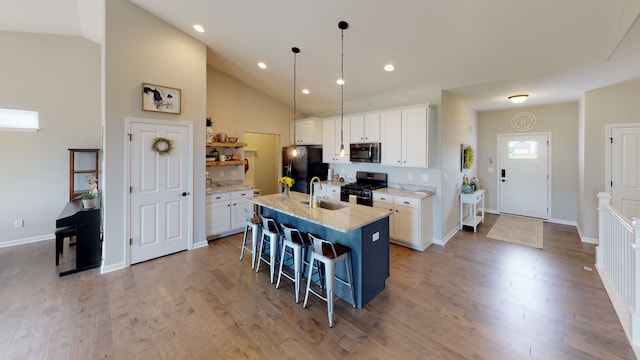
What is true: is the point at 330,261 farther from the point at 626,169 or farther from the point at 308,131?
the point at 626,169

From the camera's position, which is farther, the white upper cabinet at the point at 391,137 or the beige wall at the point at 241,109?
the beige wall at the point at 241,109

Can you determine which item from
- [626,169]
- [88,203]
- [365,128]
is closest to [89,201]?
[88,203]

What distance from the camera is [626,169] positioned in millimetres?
4293

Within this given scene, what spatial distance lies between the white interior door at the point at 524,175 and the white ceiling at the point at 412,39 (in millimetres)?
1395

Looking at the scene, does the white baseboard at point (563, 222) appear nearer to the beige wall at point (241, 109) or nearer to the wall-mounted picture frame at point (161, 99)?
the beige wall at point (241, 109)

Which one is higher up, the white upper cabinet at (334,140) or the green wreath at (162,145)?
the white upper cabinet at (334,140)

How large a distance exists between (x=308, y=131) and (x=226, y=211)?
2.64 m

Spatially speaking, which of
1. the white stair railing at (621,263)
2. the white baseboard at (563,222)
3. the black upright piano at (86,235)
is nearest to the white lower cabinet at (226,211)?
the black upright piano at (86,235)

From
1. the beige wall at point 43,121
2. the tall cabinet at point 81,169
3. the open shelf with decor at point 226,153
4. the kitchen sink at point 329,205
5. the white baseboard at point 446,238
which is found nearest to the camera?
the kitchen sink at point 329,205

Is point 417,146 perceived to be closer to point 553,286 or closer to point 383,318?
point 553,286

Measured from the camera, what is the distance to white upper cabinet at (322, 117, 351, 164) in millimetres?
5551

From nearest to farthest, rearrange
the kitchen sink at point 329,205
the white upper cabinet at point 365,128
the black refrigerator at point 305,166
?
the kitchen sink at point 329,205 < the white upper cabinet at point 365,128 < the black refrigerator at point 305,166

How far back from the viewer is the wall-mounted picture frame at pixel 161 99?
12.4 ft

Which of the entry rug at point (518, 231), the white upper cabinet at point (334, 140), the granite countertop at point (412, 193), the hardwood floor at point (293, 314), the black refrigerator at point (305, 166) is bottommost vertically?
the hardwood floor at point (293, 314)
